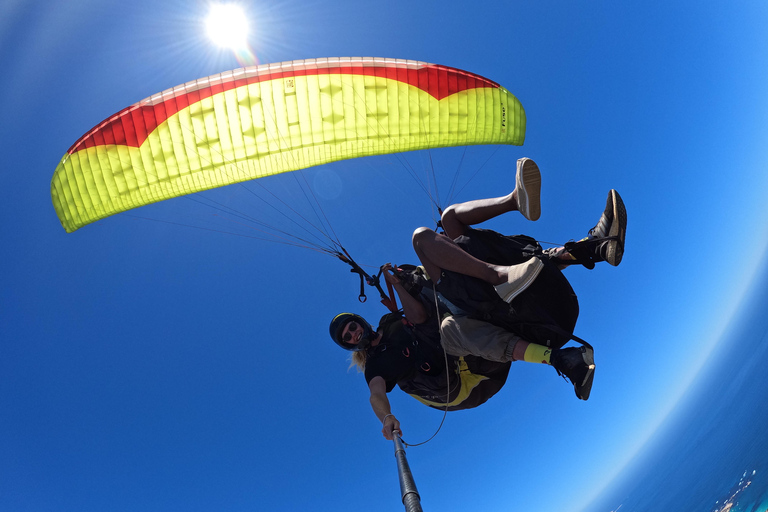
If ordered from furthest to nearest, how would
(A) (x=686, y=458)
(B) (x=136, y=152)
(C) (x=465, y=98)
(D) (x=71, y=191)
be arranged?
(A) (x=686, y=458) < (C) (x=465, y=98) < (D) (x=71, y=191) < (B) (x=136, y=152)

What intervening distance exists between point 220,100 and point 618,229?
5.02 metres

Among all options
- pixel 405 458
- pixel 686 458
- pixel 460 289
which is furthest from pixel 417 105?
pixel 686 458

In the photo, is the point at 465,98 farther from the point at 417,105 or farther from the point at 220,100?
the point at 220,100

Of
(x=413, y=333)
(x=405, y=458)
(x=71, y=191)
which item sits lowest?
(x=405, y=458)

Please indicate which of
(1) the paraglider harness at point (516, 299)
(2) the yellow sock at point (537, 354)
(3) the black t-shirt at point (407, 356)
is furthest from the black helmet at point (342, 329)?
(2) the yellow sock at point (537, 354)

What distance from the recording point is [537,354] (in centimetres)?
326

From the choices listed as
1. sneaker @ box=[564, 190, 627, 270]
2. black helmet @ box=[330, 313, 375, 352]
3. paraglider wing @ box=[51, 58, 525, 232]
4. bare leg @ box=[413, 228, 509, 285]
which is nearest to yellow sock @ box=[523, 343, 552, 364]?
bare leg @ box=[413, 228, 509, 285]

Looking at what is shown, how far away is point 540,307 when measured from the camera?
10.9 feet

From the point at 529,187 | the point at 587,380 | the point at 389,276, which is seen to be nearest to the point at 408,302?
the point at 389,276

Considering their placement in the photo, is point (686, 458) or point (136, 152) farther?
point (686, 458)

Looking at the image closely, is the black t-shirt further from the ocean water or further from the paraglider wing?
the ocean water

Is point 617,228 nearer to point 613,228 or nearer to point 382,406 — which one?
point 613,228

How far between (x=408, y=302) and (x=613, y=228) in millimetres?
1933

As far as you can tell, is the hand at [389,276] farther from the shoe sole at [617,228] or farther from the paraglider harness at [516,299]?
the shoe sole at [617,228]
